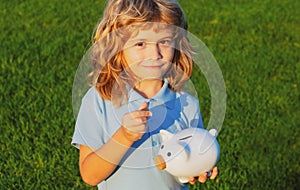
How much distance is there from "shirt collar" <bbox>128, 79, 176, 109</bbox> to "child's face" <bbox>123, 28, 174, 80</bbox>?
0.25 ft

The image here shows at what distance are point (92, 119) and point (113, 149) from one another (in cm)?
20

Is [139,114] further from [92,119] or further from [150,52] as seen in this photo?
[92,119]

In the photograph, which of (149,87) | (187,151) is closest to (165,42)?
(149,87)

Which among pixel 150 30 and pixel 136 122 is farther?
pixel 150 30

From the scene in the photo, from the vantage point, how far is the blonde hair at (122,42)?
6.97ft

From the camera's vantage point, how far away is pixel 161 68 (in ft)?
6.93

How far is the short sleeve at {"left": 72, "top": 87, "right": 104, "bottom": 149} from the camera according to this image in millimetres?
2277

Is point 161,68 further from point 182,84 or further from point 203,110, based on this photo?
point 203,110

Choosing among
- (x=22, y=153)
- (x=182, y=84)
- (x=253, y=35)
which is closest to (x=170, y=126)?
(x=182, y=84)

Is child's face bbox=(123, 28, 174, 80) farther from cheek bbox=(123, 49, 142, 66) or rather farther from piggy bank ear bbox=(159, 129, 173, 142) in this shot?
piggy bank ear bbox=(159, 129, 173, 142)

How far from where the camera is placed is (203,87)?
5.21 m

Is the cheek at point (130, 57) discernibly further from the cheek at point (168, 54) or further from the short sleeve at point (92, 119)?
the short sleeve at point (92, 119)

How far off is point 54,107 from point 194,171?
2.88 metres

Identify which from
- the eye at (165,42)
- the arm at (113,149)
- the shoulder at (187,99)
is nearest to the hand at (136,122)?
the arm at (113,149)
